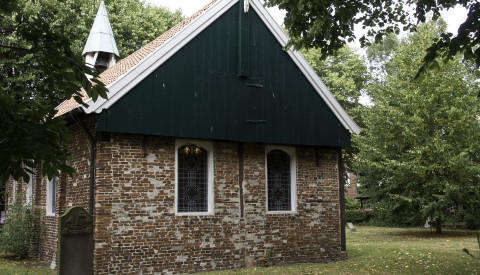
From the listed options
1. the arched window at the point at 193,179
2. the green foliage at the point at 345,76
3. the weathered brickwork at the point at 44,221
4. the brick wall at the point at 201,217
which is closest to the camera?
the brick wall at the point at 201,217

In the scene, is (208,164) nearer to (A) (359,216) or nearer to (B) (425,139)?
(B) (425,139)

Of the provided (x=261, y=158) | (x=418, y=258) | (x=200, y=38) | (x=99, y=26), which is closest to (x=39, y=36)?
(x=200, y=38)

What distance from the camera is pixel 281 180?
594 inches

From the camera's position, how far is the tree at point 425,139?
23109mm

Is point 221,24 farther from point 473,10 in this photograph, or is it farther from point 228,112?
point 473,10

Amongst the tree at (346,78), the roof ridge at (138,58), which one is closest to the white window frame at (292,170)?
the roof ridge at (138,58)

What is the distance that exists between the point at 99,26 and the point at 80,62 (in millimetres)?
16477

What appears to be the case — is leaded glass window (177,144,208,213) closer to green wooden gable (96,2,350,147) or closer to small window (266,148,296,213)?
green wooden gable (96,2,350,147)

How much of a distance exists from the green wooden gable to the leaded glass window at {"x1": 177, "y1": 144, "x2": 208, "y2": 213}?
687 millimetres

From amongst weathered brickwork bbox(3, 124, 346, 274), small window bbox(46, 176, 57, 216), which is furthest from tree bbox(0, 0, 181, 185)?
small window bbox(46, 176, 57, 216)

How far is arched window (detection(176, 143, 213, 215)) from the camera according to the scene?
13.4m

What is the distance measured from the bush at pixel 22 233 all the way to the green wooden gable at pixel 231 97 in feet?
21.2

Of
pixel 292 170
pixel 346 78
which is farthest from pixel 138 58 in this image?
pixel 346 78

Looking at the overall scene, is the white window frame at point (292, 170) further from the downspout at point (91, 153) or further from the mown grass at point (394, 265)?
the downspout at point (91, 153)
